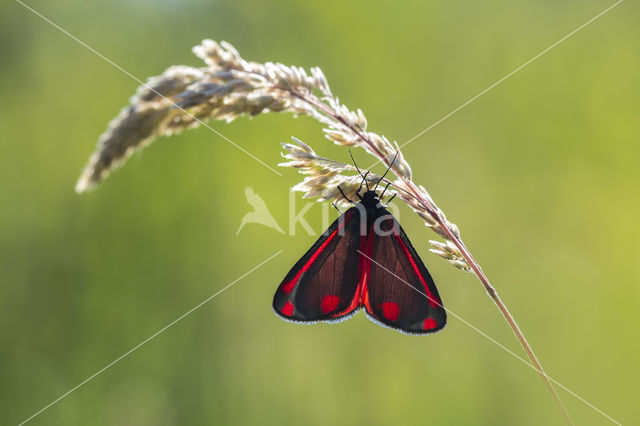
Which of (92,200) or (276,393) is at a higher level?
(92,200)

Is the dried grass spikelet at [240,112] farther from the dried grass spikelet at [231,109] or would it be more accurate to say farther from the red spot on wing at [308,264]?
the red spot on wing at [308,264]

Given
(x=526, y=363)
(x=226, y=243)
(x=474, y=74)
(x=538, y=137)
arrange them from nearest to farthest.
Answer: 1. (x=526, y=363)
2. (x=226, y=243)
3. (x=538, y=137)
4. (x=474, y=74)

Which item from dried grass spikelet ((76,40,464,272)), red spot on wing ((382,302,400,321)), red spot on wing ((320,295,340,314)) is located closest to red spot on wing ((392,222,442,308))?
red spot on wing ((382,302,400,321))

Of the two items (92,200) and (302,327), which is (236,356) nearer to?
(302,327)

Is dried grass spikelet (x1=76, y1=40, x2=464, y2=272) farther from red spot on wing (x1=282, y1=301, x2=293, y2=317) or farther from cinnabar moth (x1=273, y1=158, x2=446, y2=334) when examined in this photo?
red spot on wing (x1=282, y1=301, x2=293, y2=317)

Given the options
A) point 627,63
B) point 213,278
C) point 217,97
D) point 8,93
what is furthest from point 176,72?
point 627,63

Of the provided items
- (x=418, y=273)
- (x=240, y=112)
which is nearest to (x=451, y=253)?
(x=418, y=273)
